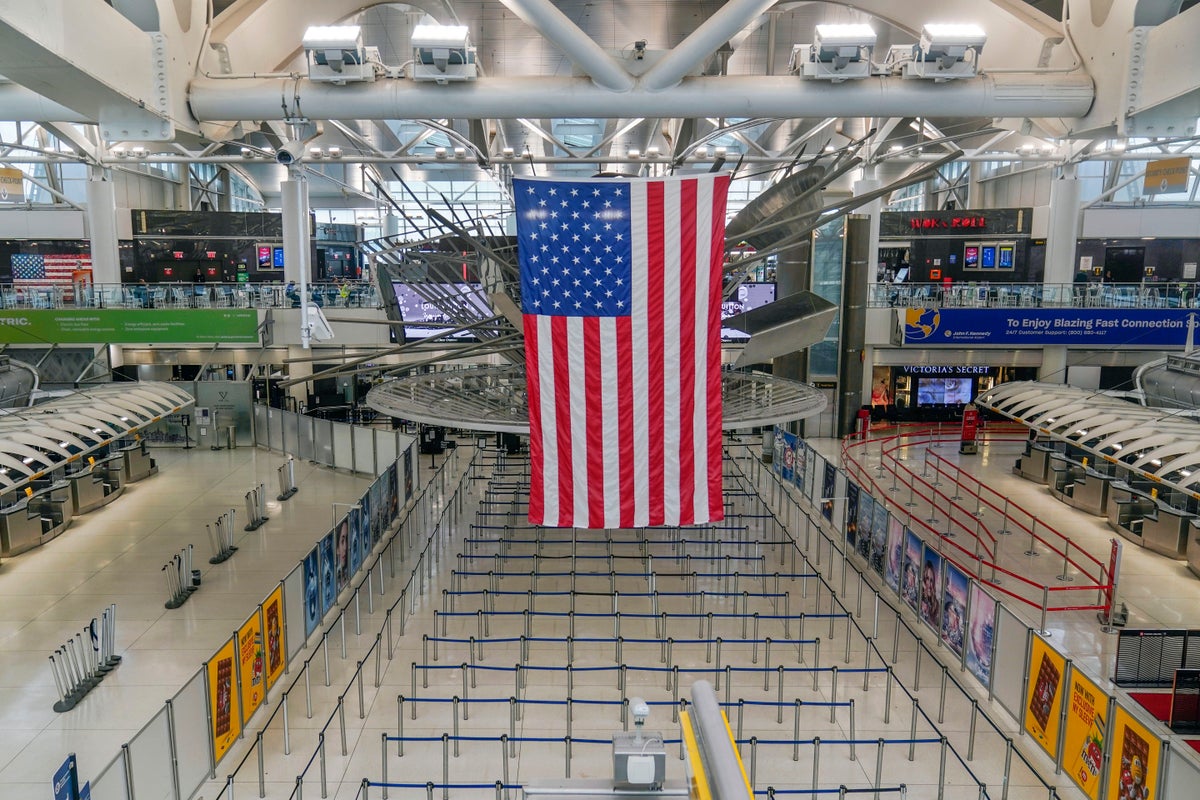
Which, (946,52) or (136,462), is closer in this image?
(946,52)

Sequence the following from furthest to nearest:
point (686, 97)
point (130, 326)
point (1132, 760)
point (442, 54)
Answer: point (130, 326) → point (686, 97) → point (442, 54) → point (1132, 760)

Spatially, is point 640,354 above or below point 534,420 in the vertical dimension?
above

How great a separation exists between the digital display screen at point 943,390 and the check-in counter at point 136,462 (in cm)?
2781

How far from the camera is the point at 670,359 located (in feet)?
35.8

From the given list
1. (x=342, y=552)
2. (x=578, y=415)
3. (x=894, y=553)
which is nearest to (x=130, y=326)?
(x=342, y=552)

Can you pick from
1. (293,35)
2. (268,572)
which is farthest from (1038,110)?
(268,572)

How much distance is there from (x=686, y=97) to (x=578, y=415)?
A: 683 cm

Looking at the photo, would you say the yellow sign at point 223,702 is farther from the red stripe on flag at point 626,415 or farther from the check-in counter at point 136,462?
the check-in counter at point 136,462

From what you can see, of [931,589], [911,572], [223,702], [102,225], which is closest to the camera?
[223,702]

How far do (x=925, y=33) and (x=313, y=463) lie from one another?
19540mm

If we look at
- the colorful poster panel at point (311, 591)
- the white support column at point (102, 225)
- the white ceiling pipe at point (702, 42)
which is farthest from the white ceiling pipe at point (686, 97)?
the white support column at point (102, 225)

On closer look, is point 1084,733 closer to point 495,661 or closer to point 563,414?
point 563,414

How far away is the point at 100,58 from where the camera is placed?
37.9ft

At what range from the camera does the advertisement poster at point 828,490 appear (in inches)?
769
